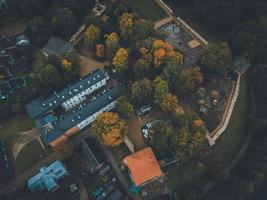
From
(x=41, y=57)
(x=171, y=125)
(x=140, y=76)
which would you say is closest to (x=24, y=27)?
(x=41, y=57)

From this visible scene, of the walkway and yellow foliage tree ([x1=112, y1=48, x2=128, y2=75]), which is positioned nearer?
the walkway

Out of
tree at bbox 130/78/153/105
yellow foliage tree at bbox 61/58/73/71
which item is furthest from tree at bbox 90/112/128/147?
yellow foliage tree at bbox 61/58/73/71

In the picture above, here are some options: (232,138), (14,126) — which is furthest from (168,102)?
(14,126)

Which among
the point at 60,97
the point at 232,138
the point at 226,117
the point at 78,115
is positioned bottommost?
the point at 232,138

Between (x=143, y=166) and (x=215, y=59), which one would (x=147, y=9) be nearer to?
(x=215, y=59)

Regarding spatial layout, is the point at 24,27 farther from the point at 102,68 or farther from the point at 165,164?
the point at 165,164

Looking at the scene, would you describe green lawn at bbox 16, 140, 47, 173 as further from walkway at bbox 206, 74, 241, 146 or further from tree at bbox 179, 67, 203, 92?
walkway at bbox 206, 74, 241, 146
